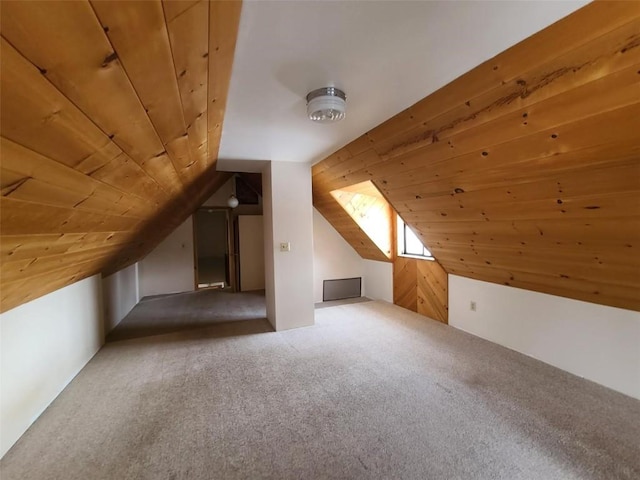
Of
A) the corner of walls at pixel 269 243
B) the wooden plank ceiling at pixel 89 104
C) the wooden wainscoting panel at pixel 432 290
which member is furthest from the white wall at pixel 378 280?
the wooden plank ceiling at pixel 89 104

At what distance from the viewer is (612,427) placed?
1843mm

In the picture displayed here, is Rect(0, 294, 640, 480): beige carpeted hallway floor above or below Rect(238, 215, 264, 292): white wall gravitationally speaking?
below

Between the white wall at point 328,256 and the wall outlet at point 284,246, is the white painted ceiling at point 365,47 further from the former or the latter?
the white wall at point 328,256

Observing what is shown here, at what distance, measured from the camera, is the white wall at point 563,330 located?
2.20 m

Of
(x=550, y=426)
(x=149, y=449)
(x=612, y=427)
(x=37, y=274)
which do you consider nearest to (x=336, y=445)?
(x=149, y=449)

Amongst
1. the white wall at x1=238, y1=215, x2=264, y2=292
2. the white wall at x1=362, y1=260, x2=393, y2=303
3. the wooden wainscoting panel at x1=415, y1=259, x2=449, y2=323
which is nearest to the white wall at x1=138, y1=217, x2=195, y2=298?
the white wall at x1=238, y1=215, x2=264, y2=292

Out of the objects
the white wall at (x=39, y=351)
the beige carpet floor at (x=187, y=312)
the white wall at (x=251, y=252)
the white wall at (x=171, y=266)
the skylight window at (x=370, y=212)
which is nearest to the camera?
the white wall at (x=39, y=351)

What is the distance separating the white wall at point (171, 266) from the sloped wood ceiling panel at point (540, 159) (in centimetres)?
462

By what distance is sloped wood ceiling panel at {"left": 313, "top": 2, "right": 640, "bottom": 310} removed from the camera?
1.24 m

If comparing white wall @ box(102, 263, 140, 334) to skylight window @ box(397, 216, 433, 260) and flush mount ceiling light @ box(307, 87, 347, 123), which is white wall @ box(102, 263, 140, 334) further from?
skylight window @ box(397, 216, 433, 260)

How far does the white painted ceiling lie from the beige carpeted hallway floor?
2.13 metres

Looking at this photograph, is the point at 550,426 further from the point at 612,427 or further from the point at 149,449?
the point at 149,449

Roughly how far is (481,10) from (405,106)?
0.83 metres

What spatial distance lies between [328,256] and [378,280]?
3.33ft
